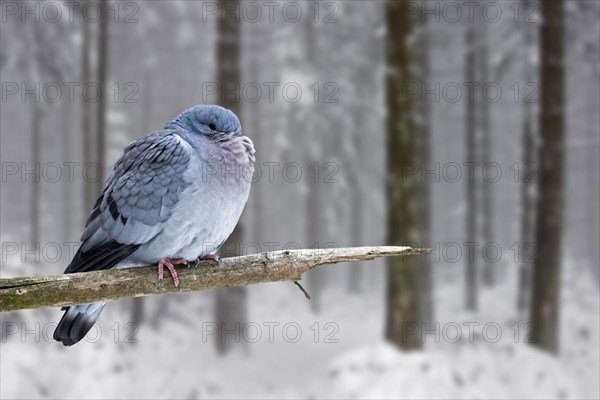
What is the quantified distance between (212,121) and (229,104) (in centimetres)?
570

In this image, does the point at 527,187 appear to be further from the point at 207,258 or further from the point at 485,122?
the point at 207,258

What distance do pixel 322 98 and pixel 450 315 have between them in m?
8.52

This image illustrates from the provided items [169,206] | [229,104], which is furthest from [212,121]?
[229,104]

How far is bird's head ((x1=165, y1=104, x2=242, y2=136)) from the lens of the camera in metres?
4.43

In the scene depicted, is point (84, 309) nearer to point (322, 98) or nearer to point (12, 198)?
point (322, 98)

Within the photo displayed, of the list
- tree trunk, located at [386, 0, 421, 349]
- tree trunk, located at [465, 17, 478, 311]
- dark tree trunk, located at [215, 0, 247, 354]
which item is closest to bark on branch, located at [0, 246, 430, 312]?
tree trunk, located at [386, 0, 421, 349]

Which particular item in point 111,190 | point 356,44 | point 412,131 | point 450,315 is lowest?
point 450,315

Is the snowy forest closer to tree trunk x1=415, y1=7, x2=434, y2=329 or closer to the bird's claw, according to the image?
tree trunk x1=415, y1=7, x2=434, y2=329

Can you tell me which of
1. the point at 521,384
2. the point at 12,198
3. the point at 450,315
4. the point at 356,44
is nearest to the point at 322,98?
the point at 356,44

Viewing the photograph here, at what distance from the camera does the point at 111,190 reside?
4500 millimetres

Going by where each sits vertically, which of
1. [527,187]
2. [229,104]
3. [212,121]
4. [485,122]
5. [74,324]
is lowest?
[74,324]

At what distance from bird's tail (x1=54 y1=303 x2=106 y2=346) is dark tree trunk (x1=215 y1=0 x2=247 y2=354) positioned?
18.5ft

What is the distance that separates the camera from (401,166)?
873 cm

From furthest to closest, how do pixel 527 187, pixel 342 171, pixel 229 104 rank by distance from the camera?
1. pixel 342 171
2. pixel 527 187
3. pixel 229 104
